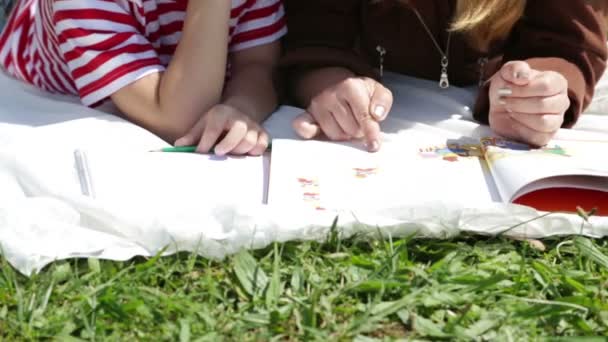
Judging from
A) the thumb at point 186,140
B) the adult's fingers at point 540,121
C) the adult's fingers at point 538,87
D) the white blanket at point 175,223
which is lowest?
the thumb at point 186,140

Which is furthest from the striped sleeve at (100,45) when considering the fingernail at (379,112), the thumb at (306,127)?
the fingernail at (379,112)

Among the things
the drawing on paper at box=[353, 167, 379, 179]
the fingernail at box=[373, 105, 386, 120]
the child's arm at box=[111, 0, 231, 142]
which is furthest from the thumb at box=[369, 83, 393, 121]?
the child's arm at box=[111, 0, 231, 142]

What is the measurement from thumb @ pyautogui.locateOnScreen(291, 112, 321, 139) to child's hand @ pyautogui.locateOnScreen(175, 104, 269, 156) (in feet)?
0.16

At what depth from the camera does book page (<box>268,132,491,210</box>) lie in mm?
1113

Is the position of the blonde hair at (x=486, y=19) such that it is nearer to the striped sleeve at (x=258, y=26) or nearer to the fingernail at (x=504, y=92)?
the fingernail at (x=504, y=92)

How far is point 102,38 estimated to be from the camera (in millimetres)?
1365

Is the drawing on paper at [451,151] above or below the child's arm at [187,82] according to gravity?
below

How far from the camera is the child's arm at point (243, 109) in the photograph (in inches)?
49.9

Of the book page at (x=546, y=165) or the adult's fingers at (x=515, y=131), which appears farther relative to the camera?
the adult's fingers at (x=515, y=131)

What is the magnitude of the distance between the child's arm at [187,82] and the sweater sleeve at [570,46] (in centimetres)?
43

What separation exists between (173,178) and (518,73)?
504 mm

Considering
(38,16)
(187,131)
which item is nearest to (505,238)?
(187,131)

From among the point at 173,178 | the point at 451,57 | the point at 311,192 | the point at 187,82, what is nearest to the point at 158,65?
the point at 187,82

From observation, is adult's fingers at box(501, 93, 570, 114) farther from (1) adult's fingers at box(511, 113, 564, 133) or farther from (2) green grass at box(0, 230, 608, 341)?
(2) green grass at box(0, 230, 608, 341)
